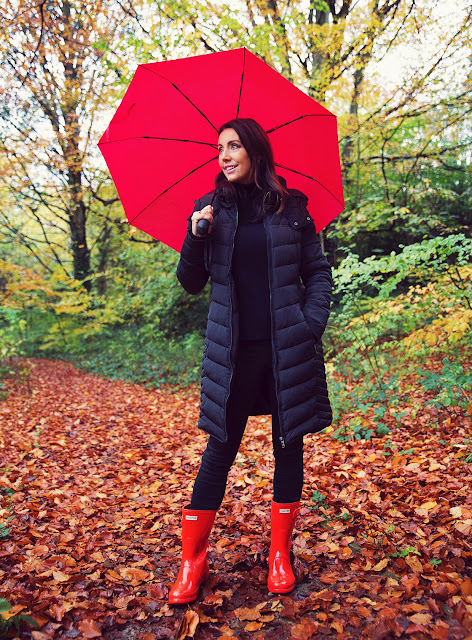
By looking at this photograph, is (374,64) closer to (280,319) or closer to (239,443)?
(280,319)

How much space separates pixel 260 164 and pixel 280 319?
722 mm

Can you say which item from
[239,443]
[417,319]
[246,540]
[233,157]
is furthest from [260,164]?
[417,319]

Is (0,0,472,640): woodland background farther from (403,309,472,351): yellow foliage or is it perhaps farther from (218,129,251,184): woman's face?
(218,129,251,184): woman's face

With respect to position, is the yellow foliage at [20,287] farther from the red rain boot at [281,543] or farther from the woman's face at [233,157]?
the red rain boot at [281,543]

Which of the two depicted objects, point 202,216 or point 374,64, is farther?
point 374,64

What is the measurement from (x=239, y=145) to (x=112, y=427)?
4.40 metres

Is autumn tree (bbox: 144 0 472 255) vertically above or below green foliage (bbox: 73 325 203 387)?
above

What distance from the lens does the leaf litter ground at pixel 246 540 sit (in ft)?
5.90

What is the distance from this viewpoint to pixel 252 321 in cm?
194

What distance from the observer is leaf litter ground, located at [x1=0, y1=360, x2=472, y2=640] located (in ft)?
5.90

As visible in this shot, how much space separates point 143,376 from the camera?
880cm

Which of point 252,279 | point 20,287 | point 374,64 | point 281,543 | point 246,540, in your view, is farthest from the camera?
point 20,287

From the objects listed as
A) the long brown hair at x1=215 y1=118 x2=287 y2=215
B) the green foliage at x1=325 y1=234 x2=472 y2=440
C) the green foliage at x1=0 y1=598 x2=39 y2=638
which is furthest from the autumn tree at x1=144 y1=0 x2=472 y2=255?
the green foliage at x1=0 y1=598 x2=39 y2=638

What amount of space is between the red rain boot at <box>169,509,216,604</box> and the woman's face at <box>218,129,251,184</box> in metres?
1.55
